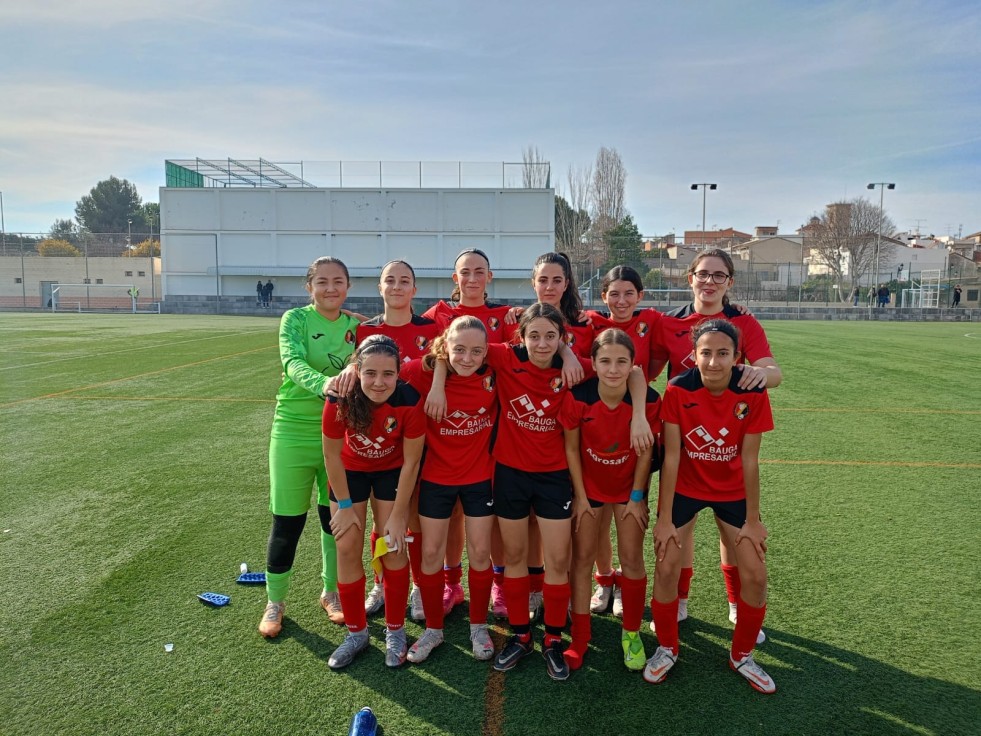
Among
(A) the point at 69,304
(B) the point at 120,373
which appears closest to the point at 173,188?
(A) the point at 69,304

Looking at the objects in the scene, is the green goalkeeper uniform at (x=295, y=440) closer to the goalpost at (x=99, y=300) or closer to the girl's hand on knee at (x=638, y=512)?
the girl's hand on knee at (x=638, y=512)

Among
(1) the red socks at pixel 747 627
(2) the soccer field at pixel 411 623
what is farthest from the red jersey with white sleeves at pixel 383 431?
(1) the red socks at pixel 747 627

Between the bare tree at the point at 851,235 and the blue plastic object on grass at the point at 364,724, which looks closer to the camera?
the blue plastic object on grass at the point at 364,724

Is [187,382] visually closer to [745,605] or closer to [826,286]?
[745,605]

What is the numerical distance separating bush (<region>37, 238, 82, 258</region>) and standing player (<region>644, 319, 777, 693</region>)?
5299cm

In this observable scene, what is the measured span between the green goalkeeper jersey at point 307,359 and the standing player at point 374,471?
0.31 meters

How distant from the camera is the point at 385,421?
10.0ft

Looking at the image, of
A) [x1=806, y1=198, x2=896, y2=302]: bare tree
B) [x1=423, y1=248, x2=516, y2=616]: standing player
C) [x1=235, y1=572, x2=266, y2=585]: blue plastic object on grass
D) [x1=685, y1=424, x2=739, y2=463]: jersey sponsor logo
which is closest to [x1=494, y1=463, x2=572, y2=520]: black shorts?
[x1=423, y1=248, x2=516, y2=616]: standing player

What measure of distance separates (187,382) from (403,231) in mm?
27701

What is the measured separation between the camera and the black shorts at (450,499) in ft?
10.3

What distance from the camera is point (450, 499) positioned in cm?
315

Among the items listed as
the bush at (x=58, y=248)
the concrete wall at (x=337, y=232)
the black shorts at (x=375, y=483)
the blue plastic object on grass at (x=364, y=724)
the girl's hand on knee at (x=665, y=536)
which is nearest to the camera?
the blue plastic object on grass at (x=364, y=724)

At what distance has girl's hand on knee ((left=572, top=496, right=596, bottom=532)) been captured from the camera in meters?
3.05

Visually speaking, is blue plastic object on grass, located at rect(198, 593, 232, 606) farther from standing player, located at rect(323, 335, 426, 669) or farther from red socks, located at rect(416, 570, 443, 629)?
red socks, located at rect(416, 570, 443, 629)
